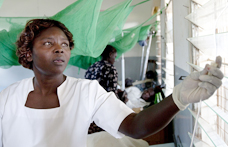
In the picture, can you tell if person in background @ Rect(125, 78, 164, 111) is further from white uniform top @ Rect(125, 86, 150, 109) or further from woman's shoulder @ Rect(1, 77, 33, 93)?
woman's shoulder @ Rect(1, 77, 33, 93)

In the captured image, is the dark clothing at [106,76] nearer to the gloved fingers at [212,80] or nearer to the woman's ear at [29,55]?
the woman's ear at [29,55]

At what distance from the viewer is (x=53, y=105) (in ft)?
3.50

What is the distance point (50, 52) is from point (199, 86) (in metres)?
0.76

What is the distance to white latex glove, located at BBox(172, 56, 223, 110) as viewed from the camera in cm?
55

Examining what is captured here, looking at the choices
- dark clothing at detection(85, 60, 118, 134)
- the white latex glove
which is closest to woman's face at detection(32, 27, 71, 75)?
the white latex glove

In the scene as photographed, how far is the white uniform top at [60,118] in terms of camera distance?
98cm

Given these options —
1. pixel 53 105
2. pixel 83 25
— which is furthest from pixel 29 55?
pixel 83 25

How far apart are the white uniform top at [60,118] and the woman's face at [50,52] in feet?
0.44

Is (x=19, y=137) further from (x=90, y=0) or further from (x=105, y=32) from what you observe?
(x=105, y=32)

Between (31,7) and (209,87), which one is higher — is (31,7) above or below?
above

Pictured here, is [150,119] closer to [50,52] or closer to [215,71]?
[215,71]

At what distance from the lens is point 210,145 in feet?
3.64

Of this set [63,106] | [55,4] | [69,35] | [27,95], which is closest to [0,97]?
[27,95]

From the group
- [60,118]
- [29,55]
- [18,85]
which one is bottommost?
[60,118]
